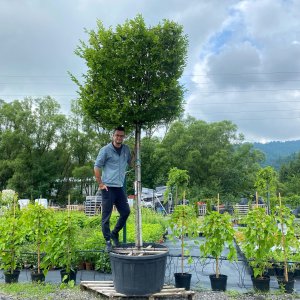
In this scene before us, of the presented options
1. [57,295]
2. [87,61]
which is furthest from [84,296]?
[87,61]

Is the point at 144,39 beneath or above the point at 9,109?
beneath

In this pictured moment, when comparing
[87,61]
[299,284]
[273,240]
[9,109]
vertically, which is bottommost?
[299,284]

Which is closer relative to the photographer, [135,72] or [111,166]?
[135,72]

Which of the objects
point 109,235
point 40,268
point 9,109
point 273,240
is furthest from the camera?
point 9,109

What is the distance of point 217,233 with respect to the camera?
4.52 meters

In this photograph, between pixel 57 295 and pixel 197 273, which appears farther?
pixel 197 273

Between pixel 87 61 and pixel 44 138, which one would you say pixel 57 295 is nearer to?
pixel 87 61

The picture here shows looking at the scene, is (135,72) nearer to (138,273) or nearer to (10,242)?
(138,273)

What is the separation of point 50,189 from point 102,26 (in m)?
26.6

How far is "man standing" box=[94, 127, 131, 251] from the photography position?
14.8 ft

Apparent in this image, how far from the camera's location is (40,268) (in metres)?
5.10

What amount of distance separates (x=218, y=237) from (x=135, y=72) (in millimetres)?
2301

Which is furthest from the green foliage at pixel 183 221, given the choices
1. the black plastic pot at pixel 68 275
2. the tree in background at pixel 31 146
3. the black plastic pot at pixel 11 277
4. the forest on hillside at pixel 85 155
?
the tree in background at pixel 31 146

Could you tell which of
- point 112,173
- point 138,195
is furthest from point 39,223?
point 138,195
